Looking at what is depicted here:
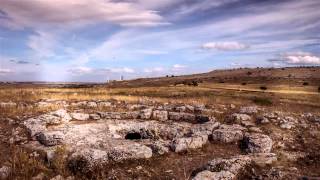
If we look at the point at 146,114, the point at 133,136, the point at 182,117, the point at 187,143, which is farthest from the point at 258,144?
the point at 146,114

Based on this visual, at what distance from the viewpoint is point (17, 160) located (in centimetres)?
1341

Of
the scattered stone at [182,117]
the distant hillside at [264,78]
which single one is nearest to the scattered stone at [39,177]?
the scattered stone at [182,117]

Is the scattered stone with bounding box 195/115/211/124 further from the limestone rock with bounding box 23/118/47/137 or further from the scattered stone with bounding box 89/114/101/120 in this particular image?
the limestone rock with bounding box 23/118/47/137

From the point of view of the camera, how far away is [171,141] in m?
16.2

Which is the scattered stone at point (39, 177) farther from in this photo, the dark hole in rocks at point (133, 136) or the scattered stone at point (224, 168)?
the dark hole in rocks at point (133, 136)

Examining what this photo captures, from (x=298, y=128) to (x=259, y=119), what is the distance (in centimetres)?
227

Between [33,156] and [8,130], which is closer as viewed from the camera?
[33,156]

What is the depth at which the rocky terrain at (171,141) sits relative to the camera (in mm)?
13078

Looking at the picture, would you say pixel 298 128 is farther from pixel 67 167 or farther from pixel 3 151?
pixel 3 151

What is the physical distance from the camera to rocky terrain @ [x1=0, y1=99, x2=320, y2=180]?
1308 centimetres

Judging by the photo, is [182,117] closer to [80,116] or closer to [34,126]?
[80,116]

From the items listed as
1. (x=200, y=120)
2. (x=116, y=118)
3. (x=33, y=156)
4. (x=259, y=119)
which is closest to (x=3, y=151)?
(x=33, y=156)

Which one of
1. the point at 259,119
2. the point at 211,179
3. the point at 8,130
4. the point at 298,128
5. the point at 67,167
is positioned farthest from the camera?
the point at 259,119

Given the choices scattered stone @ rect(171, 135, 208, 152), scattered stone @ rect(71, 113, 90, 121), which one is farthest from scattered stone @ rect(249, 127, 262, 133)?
scattered stone @ rect(71, 113, 90, 121)
